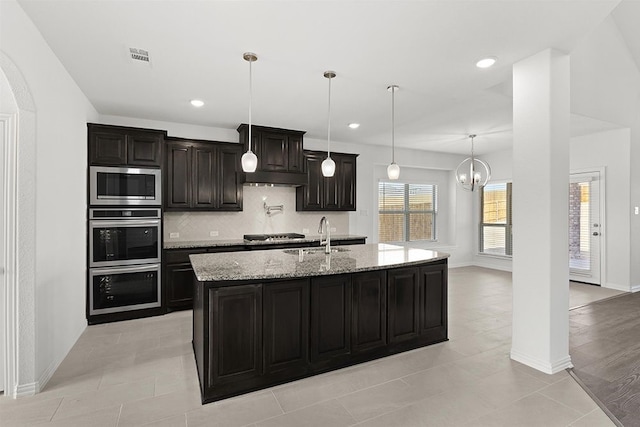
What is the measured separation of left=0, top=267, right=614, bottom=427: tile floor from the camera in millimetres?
2154

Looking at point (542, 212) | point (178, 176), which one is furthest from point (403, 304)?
point (178, 176)

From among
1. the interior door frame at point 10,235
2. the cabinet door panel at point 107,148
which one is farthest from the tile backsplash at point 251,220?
the interior door frame at point 10,235

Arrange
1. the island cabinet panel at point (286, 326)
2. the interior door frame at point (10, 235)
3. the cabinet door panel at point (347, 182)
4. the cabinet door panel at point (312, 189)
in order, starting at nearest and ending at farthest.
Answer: the interior door frame at point (10, 235) → the island cabinet panel at point (286, 326) → the cabinet door panel at point (312, 189) → the cabinet door panel at point (347, 182)

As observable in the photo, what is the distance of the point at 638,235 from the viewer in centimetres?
559

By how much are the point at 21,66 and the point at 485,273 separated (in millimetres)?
7780

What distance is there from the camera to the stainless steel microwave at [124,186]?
3.97 m

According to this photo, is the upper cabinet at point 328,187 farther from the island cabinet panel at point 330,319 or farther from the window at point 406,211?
the island cabinet panel at point 330,319

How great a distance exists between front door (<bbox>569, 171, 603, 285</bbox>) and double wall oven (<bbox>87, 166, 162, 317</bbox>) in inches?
277

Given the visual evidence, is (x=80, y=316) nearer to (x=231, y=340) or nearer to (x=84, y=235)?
(x=84, y=235)

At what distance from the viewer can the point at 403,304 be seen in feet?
10.4

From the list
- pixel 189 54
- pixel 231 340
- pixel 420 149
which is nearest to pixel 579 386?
pixel 231 340

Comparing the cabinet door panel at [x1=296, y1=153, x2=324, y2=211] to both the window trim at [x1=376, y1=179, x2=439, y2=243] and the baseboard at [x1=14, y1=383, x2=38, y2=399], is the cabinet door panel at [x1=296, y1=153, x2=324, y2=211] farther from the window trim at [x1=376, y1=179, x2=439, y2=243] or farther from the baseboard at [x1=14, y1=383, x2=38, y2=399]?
the baseboard at [x1=14, y1=383, x2=38, y2=399]

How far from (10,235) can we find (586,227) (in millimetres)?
7902

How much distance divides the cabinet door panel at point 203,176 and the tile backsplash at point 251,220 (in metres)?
0.36
